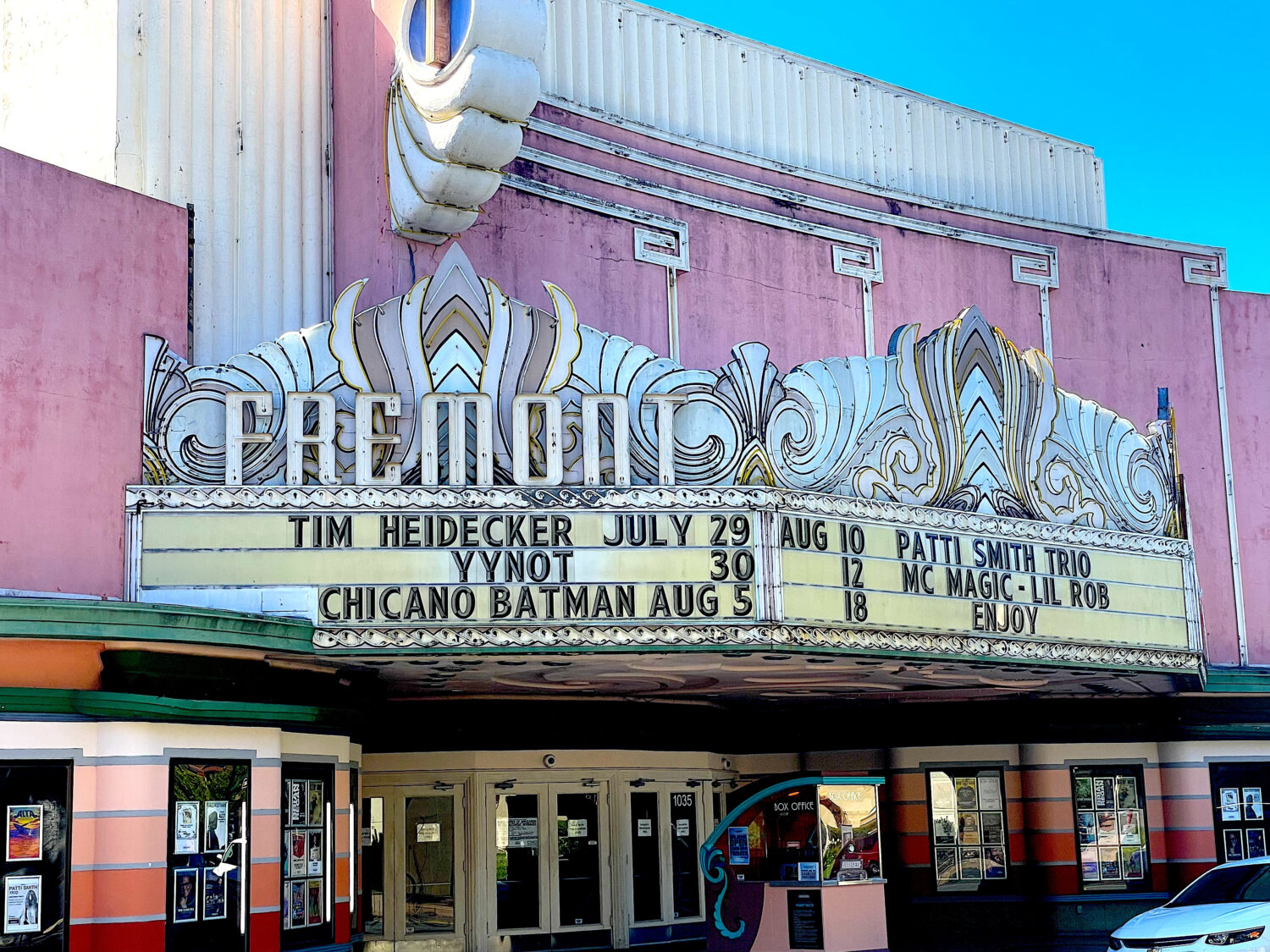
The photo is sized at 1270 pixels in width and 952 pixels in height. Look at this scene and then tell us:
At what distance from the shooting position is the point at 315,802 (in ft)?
40.9

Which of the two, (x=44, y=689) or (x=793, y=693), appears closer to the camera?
(x=44, y=689)

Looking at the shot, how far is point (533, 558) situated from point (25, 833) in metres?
4.07

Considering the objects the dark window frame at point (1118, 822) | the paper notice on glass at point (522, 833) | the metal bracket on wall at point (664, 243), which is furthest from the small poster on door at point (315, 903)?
the dark window frame at point (1118, 822)

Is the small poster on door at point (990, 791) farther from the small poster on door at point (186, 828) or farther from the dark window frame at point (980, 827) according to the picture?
the small poster on door at point (186, 828)

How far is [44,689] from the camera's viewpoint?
10.6 m

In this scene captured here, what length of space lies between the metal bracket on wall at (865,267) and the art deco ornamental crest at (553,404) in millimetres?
4701

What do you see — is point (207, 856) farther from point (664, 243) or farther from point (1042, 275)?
point (1042, 275)

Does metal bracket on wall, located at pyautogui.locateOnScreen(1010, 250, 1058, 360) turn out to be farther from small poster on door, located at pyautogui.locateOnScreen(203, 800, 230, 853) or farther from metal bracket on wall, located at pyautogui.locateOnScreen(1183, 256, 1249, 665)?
small poster on door, located at pyautogui.locateOnScreen(203, 800, 230, 853)

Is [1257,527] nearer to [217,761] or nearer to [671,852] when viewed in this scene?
[671,852]

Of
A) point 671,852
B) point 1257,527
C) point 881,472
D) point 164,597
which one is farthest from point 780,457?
point 1257,527

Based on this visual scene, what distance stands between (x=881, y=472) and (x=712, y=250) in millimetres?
5128

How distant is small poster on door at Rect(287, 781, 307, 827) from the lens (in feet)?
39.9

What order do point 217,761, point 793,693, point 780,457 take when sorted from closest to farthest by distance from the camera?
point 217,761
point 780,457
point 793,693

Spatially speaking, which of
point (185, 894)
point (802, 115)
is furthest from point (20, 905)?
point (802, 115)
